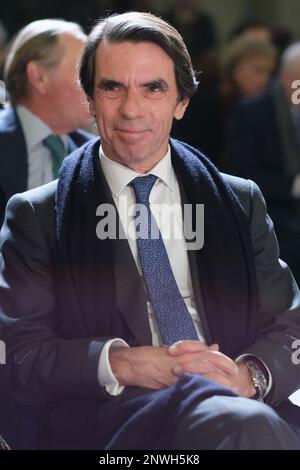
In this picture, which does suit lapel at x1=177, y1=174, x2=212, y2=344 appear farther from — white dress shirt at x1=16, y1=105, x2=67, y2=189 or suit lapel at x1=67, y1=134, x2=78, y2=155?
suit lapel at x1=67, y1=134, x2=78, y2=155

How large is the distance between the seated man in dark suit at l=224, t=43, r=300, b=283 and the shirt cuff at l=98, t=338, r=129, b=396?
2748 mm

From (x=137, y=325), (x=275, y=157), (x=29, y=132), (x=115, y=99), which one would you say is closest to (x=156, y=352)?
(x=137, y=325)

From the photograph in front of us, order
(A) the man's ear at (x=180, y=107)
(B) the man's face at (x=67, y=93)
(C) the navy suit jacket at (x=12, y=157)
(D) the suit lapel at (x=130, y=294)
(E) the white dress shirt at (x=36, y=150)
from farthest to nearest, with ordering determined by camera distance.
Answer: (B) the man's face at (x=67, y=93) → (E) the white dress shirt at (x=36, y=150) → (C) the navy suit jacket at (x=12, y=157) → (A) the man's ear at (x=180, y=107) → (D) the suit lapel at (x=130, y=294)

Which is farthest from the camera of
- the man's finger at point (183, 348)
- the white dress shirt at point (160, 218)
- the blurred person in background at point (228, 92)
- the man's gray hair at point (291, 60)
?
the blurred person in background at point (228, 92)

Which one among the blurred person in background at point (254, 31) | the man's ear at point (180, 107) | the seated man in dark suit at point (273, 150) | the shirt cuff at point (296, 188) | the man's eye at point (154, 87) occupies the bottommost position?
the shirt cuff at point (296, 188)

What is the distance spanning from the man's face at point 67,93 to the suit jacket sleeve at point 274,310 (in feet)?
4.24

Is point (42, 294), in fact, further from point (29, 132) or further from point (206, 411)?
point (29, 132)

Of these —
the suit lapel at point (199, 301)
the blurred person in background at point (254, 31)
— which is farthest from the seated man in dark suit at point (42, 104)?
the blurred person in background at point (254, 31)

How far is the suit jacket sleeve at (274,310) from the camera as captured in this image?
2.70 m

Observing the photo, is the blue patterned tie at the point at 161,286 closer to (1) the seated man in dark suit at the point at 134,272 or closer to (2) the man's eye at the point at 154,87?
(1) the seated man in dark suit at the point at 134,272

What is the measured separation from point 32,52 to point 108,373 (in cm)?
197

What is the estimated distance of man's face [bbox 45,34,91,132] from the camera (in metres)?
4.05

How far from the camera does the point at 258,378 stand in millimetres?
2666

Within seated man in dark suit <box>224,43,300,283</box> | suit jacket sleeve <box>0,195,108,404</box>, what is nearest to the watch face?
suit jacket sleeve <box>0,195,108,404</box>
